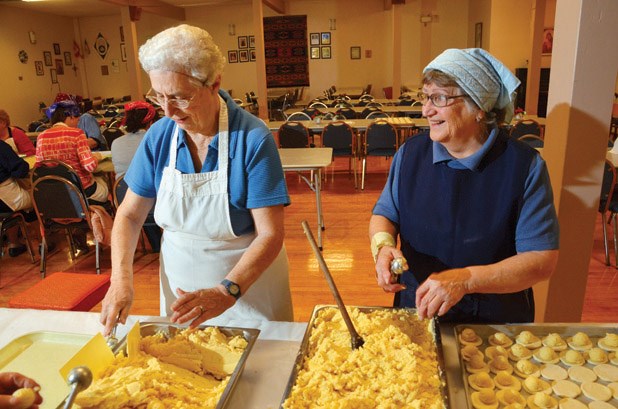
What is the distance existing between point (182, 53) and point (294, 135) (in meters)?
4.76

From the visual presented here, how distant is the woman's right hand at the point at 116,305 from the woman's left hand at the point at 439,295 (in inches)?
33.2

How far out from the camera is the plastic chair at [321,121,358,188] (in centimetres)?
609

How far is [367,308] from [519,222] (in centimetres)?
51

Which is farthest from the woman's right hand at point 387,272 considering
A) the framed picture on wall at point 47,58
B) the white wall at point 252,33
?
the framed picture on wall at point 47,58

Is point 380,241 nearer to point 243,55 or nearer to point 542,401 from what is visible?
point 542,401

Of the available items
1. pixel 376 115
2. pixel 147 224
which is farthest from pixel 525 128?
pixel 147 224

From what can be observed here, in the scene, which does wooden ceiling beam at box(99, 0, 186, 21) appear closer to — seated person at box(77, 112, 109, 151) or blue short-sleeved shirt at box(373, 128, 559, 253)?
seated person at box(77, 112, 109, 151)

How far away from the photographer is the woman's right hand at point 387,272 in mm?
1332

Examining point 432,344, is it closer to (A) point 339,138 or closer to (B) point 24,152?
(A) point 339,138

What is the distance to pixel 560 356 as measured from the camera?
1.22 meters

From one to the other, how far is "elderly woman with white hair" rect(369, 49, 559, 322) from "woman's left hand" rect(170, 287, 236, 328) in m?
0.45

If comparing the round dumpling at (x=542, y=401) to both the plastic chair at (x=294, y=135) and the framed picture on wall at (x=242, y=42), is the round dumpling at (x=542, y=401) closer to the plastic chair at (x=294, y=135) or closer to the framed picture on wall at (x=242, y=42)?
the plastic chair at (x=294, y=135)

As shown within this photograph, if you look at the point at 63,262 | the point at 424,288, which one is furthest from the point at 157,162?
the point at 63,262

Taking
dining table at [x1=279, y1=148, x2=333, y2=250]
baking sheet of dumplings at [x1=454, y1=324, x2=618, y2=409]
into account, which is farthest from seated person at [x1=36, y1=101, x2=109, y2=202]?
baking sheet of dumplings at [x1=454, y1=324, x2=618, y2=409]
